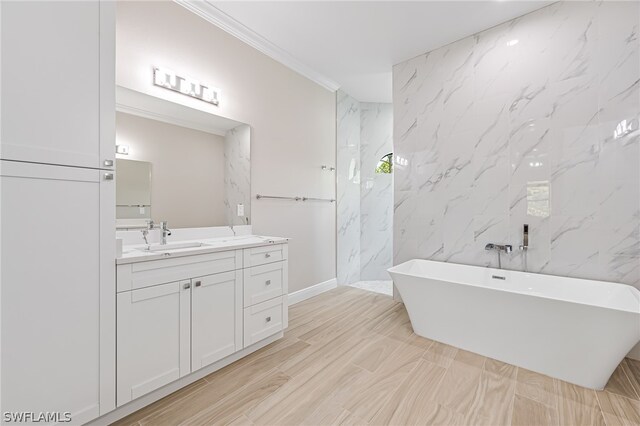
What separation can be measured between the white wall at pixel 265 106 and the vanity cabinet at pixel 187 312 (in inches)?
34.3

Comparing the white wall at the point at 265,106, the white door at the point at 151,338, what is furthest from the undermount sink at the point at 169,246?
the white wall at the point at 265,106

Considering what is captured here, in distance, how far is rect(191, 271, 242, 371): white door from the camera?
5.81 ft

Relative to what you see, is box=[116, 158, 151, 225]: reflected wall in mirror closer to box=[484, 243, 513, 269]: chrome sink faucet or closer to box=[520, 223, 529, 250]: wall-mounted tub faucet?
box=[484, 243, 513, 269]: chrome sink faucet

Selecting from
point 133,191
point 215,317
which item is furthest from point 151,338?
point 133,191

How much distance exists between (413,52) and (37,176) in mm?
3420

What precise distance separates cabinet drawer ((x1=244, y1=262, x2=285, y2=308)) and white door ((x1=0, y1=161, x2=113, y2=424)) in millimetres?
922

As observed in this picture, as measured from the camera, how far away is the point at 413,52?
3.07m

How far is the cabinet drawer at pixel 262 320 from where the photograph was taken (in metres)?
2.09

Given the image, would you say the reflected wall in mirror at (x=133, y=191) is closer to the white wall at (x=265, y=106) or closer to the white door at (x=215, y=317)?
the white wall at (x=265, y=106)

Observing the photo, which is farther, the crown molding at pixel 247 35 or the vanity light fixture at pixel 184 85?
the crown molding at pixel 247 35

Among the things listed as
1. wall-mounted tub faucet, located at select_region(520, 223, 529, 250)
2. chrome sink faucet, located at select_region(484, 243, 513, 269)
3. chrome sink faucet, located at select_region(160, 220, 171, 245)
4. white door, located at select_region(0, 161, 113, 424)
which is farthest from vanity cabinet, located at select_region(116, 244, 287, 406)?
wall-mounted tub faucet, located at select_region(520, 223, 529, 250)

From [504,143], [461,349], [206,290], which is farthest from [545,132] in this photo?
[206,290]

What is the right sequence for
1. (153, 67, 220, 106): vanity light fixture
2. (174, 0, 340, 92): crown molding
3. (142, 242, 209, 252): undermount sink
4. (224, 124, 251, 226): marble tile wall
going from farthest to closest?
(224, 124, 251, 226): marble tile wall < (174, 0, 340, 92): crown molding < (153, 67, 220, 106): vanity light fixture < (142, 242, 209, 252): undermount sink

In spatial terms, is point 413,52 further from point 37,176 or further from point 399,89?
point 37,176
